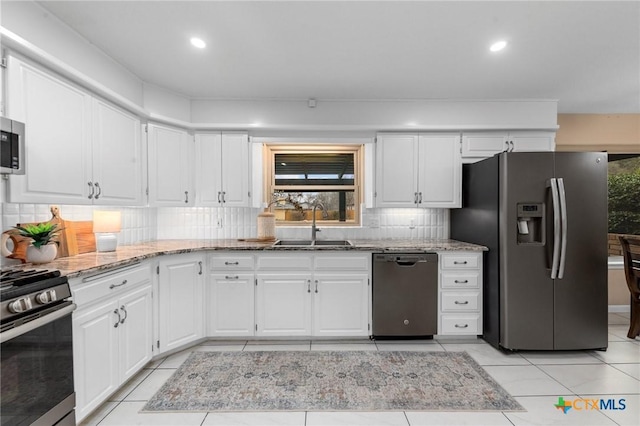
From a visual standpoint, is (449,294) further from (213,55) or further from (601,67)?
(213,55)

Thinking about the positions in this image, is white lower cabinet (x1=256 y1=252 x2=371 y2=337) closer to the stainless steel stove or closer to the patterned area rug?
the patterned area rug

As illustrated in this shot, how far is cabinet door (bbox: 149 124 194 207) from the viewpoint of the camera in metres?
3.05

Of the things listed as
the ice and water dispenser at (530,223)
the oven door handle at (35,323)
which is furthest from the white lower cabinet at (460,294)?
the oven door handle at (35,323)

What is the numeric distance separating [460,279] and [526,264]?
22.5 inches

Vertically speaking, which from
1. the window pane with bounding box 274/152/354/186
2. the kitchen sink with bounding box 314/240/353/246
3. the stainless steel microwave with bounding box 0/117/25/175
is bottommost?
the kitchen sink with bounding box 314/240/353/246

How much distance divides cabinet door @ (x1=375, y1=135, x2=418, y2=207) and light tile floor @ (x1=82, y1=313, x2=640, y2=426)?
4.86ft

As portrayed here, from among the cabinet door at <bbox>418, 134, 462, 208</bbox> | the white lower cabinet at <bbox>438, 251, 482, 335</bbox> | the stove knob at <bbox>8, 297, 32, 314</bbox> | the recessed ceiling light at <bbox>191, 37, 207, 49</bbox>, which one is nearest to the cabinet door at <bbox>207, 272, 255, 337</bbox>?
the stove knob at <bbox>8, 297, 32, 314</bbox>

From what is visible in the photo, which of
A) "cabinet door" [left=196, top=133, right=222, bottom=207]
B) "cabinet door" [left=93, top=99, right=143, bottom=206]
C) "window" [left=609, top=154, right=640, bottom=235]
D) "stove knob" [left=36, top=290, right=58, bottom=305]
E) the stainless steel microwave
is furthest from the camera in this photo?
"window" [left=609, top=154, right=640, bottom=235]

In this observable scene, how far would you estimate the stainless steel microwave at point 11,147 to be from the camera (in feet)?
5.14

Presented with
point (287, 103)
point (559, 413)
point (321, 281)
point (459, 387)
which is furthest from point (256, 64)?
point (559, 413)

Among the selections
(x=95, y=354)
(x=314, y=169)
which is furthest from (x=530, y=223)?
(x=95, y=354)

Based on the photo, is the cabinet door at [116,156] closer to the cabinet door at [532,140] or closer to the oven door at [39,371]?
the oven door at [39,371]

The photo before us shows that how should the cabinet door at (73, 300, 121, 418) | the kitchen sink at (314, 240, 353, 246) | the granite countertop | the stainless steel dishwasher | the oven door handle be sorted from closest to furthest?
the oven door handle
the cabinet door at (73, 300, 121, 418)
the granite countertop
the stainless steel dishwasher
the kitchen sink at (314, 240, 353, 246)

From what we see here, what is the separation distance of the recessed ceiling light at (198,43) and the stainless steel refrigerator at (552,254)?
263 centimetres
